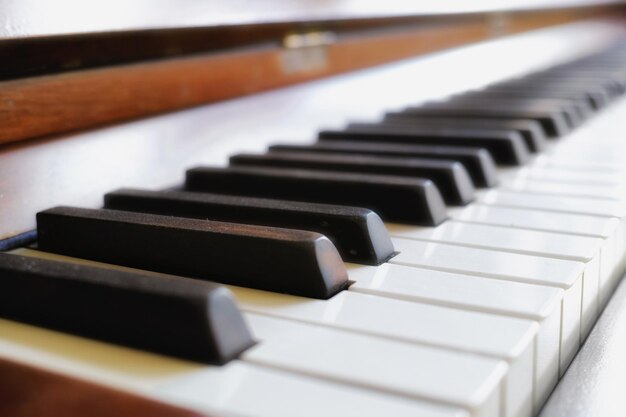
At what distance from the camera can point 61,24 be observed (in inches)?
27.7

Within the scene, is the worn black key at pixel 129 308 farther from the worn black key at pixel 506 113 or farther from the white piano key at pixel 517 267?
the worn black key at pixel 506 113

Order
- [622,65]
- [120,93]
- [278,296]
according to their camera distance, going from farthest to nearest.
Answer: [622,65]
[120,93]
[278,296]

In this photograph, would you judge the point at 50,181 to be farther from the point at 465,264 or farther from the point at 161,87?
the point at 465,264

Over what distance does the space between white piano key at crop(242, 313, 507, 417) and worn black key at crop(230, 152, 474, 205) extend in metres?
0.40

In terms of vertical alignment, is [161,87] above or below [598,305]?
above

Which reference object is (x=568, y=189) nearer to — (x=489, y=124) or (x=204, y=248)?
(x=489, y=124)

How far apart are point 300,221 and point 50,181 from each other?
0.27 meters

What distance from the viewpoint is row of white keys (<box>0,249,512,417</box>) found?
440 millimetres

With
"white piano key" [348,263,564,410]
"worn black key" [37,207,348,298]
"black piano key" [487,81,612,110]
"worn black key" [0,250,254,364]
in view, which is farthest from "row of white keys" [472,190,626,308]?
"black piano key" [487,81,612,110]

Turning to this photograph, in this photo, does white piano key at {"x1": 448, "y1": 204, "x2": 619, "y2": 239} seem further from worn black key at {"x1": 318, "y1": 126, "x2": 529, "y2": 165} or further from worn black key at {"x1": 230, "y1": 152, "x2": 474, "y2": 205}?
worn black key at {"x1": 318, "y1": 126, "x2": 529, "y2": 165}

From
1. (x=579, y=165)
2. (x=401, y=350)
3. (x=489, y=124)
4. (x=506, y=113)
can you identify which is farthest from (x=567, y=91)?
(x=401, y=350)

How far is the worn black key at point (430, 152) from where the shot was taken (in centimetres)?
97

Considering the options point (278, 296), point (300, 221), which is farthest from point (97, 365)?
point (300, 221)

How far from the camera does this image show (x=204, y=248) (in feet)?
2.07
